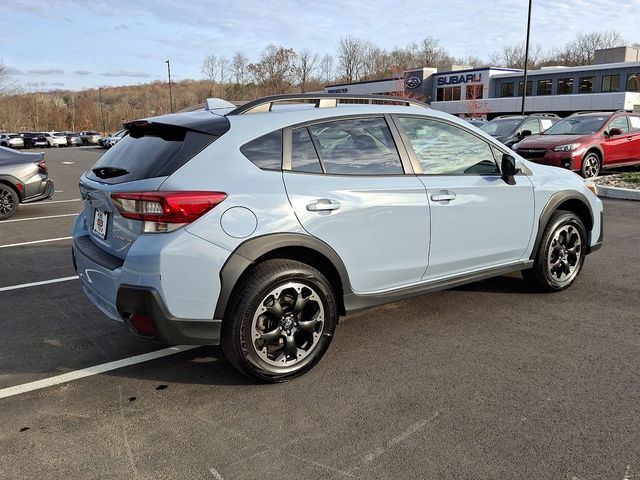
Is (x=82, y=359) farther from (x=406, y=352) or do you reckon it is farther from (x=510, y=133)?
(x=510, y=133)

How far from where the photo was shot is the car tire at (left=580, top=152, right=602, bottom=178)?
40.2 ft

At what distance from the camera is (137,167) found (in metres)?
3.35

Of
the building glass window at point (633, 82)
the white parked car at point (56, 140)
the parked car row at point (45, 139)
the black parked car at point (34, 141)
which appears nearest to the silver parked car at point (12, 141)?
the parked car row at point (45, 139)

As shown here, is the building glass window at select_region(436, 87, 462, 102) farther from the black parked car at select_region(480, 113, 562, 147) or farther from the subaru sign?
Answer: the black parked car at select_region(480, 113, 562, 147)

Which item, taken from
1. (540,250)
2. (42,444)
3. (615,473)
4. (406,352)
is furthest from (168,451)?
(540,250)

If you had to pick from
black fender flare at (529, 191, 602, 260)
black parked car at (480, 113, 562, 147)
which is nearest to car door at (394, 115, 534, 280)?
black fender flare at (529, 191, 602, 260)

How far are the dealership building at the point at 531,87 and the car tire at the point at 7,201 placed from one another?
43.9m

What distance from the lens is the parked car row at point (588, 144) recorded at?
12039 millimetres

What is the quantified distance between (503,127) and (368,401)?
13896 mm

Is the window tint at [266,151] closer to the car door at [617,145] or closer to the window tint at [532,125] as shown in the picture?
the car door at [617,145]

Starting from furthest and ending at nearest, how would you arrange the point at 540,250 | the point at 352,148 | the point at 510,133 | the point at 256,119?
the point at 510,133 → the point at 540,250 → the point at 352,148 → the point at 256,119

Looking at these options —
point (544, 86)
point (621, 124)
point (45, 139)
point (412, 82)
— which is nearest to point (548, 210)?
point (621, 124)

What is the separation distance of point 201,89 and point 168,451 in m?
119

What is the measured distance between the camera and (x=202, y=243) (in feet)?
9.87
